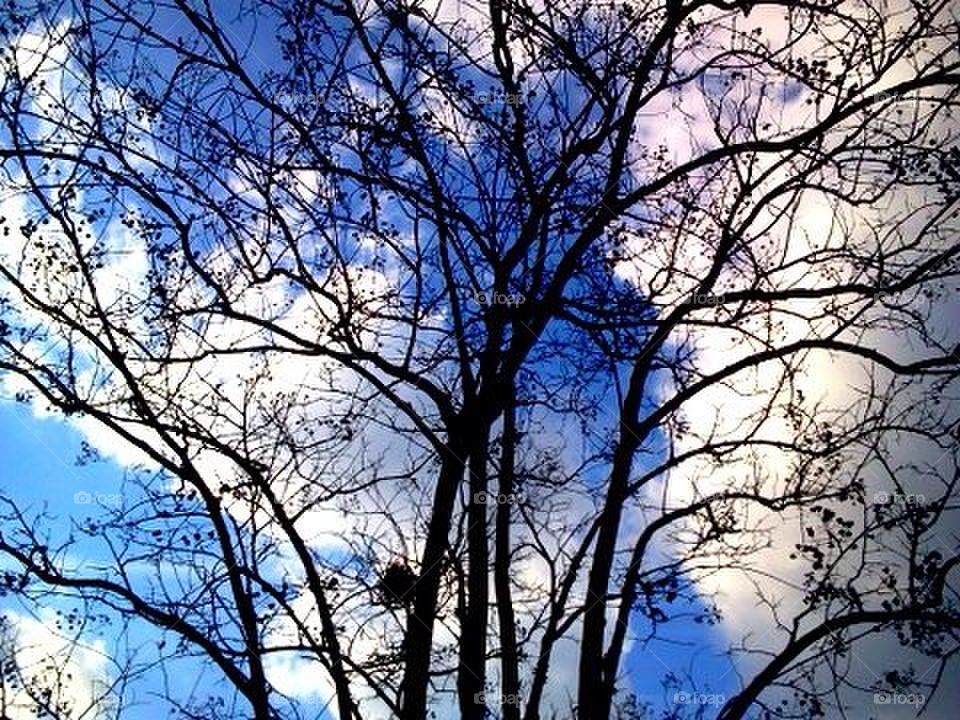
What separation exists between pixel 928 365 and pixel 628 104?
2290mm

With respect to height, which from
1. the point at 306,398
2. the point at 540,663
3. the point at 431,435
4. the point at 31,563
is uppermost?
the point at 306,398

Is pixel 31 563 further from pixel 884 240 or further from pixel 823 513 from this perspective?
pixel 884 240

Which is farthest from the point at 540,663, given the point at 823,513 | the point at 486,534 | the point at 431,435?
the point at 823,513

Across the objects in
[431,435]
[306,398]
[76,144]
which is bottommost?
[431,435]

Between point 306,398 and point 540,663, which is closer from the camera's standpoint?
point 540,663

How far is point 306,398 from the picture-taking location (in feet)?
24.4

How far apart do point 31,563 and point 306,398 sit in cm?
182

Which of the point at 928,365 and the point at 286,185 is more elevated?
the point at 286,185

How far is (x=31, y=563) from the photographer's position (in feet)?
22.5

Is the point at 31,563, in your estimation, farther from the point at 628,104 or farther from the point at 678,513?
the point at 628,104

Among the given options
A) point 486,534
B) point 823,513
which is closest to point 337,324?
point 486,534

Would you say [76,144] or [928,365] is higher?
[76,144]

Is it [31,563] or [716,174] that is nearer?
[31,563]

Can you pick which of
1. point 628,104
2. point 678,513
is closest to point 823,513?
point 678,513
